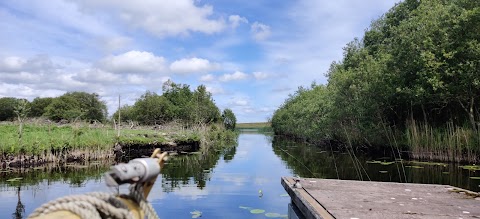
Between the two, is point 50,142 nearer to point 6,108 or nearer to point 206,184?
point 206,184

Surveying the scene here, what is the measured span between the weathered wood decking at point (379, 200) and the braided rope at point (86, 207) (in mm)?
3301

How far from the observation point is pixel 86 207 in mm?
1762

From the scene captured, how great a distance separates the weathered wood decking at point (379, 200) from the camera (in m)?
4.86

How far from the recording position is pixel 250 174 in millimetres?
15266

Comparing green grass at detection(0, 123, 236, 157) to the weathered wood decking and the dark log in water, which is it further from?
the weathered wood decking

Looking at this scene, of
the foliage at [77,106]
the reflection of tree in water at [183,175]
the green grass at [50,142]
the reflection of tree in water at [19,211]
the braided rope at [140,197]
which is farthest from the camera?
the foliage at [77,106]

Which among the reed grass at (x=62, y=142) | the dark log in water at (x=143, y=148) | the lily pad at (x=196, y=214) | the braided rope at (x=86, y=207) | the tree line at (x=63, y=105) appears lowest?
the lily pad at (x=196, y=214)

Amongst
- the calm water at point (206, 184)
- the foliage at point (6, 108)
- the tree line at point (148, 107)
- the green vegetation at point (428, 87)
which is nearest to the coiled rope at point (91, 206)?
the calm water at point (206, 184)

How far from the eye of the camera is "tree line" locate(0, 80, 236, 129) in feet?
156

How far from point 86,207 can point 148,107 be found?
2005 inches

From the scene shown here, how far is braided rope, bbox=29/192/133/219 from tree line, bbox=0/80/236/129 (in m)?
36.0

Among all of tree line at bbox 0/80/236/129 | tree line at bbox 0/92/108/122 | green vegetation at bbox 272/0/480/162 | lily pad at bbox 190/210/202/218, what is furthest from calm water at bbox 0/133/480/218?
tree line at bbox 0/92/108/122

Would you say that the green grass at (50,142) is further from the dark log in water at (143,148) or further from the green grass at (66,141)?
the dark log in water at (143,148)

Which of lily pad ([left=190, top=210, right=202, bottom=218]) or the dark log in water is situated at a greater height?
the dark log in water
